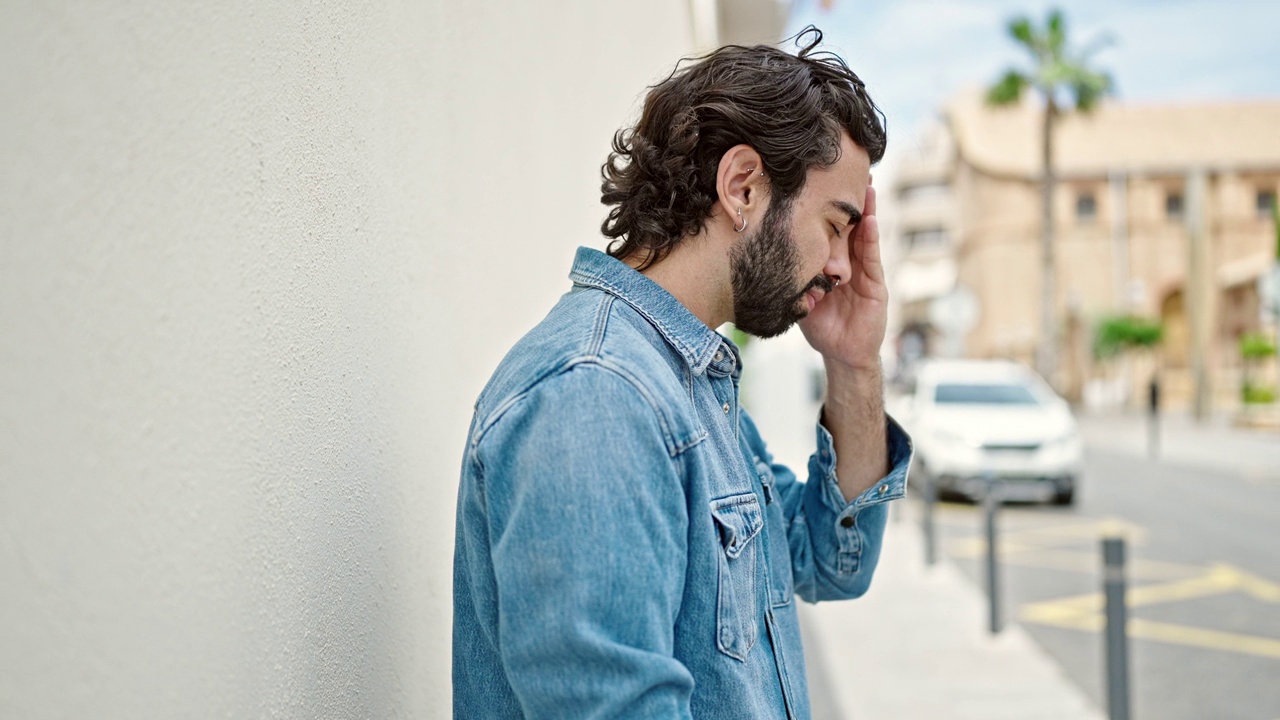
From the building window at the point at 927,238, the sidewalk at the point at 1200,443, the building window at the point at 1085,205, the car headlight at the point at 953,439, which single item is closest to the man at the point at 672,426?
the car headlight at the point at 953,439

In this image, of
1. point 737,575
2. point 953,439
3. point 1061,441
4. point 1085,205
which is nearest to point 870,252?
point 737,575

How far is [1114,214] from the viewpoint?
54.4 metres

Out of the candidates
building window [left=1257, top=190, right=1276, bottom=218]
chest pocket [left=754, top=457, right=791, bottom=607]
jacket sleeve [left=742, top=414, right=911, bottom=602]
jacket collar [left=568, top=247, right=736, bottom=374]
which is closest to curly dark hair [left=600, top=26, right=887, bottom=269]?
jacket collar [left=568, top=247, right=736, bottom=374]

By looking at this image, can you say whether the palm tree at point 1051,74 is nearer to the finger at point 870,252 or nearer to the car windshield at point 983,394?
the car windshield at point 983,394

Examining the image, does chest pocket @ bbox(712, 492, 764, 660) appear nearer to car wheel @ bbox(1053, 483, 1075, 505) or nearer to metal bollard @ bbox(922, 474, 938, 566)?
metal bollard @ bbox(922, 474, 938, 566)

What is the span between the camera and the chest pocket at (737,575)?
1.35 metres

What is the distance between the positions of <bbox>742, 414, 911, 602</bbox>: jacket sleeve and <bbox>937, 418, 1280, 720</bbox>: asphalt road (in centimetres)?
404

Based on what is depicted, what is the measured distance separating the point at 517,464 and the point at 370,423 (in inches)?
16.4

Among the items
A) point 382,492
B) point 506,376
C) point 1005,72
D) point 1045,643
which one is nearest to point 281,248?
point 506,376

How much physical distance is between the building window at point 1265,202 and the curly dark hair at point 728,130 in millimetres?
60807

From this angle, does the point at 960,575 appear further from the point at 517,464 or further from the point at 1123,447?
the point at 1123,447

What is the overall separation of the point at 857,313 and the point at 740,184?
1.79 feet

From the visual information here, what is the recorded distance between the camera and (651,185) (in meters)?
1.62

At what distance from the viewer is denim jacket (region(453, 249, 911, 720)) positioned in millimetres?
1148
